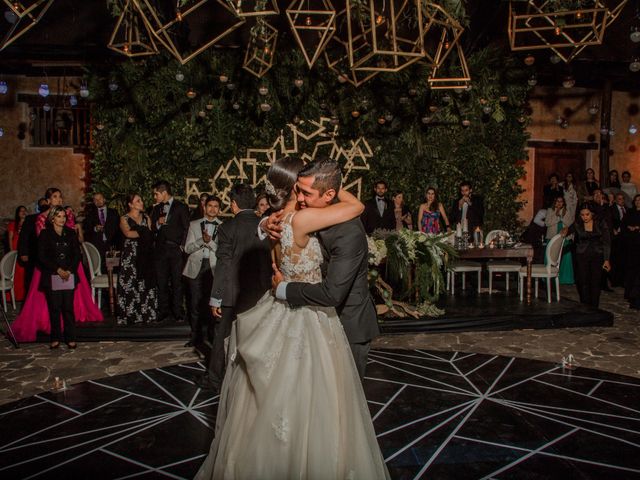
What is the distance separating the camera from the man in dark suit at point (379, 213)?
9.25 meters

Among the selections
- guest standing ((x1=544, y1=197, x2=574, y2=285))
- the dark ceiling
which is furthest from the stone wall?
→ guest standing ((x1=544, y1=197, x2=574, y2=285))

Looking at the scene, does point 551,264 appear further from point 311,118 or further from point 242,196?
point 242,196

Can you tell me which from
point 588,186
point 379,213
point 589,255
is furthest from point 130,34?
point 588,186

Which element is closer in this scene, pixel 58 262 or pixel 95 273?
pixel 58 262

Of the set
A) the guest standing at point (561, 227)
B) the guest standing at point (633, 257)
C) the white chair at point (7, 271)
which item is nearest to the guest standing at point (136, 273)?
the white chair at point (7, 271)

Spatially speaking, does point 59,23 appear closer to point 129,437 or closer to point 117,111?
point 117,111

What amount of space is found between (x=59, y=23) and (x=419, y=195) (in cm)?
767

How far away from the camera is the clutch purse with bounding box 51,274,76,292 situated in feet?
18.1

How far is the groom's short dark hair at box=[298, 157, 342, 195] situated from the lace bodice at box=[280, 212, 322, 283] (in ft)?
0.66

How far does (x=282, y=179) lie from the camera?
9.80 ft

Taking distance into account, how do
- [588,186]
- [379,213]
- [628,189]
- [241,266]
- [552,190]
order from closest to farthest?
[241,266] < [379,213] < [552,190] < [588,186] < [628,189]

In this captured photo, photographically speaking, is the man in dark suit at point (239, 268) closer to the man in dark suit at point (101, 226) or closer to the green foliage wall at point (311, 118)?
the man in dark suit at point (101, 226)

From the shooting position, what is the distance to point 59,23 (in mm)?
9422

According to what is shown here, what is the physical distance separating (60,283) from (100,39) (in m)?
5.84
